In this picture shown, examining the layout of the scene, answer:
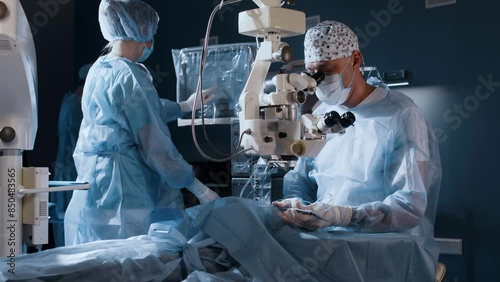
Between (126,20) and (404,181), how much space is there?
4.49 feet

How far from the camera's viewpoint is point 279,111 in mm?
1848

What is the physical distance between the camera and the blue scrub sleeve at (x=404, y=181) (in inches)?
78.4

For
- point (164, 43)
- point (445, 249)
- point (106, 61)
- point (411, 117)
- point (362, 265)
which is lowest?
point (445, 249)

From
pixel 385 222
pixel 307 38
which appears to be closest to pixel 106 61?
pixel 307 38

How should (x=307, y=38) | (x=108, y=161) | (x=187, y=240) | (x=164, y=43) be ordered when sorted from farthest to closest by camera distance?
(x=164, y=43) < (x=108, y=161) < (x=307, y=38) < (x=187, y=240)

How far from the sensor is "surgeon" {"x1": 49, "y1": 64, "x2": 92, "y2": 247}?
459cm

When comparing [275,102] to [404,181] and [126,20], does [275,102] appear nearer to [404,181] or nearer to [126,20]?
[404,181]

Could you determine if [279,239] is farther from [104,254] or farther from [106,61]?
[106,61]

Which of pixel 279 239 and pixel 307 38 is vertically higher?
pixel 307 38

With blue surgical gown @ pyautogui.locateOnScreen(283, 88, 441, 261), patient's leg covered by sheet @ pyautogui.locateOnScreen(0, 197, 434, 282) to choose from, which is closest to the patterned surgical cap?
blue surgical gown @ pyautogui.locateOnScreen(283, 88, 441, 261)

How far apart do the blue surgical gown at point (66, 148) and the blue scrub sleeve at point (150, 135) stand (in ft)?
7.30

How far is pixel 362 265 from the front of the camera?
175cm

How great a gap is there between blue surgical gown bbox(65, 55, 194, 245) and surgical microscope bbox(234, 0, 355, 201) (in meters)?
0.70

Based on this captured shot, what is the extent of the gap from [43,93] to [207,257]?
12.4ft
